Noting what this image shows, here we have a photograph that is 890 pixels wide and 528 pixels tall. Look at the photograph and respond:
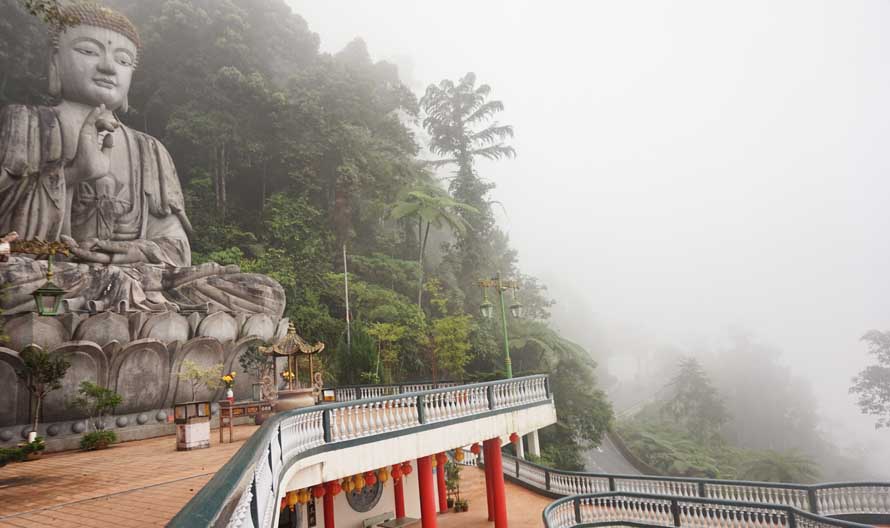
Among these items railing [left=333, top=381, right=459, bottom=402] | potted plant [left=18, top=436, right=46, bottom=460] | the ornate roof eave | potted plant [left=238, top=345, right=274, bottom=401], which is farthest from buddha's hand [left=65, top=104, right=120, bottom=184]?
railing [left=333, top=381, right=459, bottom=402]

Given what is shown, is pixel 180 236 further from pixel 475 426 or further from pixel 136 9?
pixel 136 9

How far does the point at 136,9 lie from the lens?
2998 cm

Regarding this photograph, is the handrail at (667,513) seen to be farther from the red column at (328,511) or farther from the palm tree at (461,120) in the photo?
the palm tree at (461,120)

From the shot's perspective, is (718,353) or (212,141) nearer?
(212,141)

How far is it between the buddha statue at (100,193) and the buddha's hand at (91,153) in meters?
0.03

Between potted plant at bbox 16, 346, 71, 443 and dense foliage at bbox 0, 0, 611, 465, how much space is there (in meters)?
10.00

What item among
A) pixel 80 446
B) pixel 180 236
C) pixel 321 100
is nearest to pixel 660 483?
pixel 80 446

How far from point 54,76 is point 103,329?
1062 cm

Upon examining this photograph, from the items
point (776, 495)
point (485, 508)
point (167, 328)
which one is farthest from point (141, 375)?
point (776, 495)

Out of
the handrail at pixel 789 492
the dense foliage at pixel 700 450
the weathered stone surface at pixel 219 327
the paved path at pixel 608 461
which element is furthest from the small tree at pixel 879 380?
the weathered stone surface at pixel 219 327

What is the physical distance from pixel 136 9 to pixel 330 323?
24115 millimetres

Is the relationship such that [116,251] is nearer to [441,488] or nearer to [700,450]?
[441,488]

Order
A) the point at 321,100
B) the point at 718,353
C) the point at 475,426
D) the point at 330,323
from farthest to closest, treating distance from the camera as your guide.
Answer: the point at 718,353
the point at 321,100
the point at 330,323
the point at 475,426

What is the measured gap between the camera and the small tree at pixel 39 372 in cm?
1072
